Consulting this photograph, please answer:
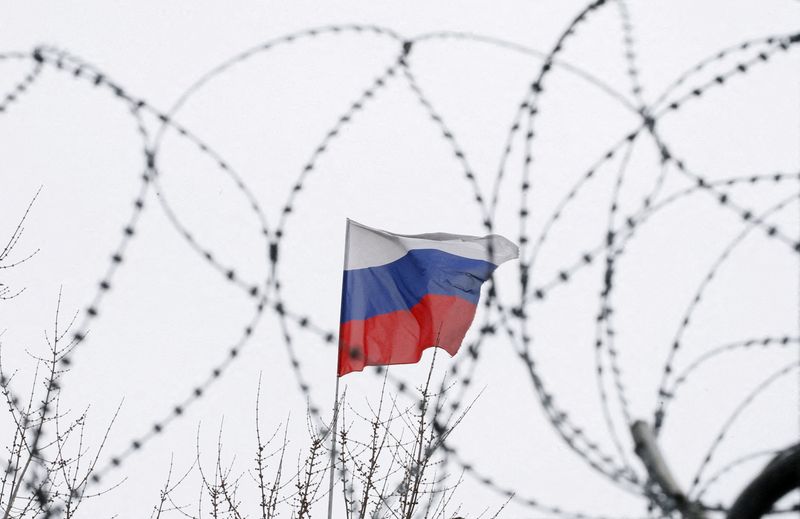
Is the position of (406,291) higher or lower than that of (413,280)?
lower

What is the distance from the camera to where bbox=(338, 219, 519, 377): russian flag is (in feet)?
31.3

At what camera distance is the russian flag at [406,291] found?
9531 mm

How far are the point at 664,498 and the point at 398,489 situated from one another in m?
6.19

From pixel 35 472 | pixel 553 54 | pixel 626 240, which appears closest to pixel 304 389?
pixel 35 472

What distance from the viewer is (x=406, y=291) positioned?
10.2 meters

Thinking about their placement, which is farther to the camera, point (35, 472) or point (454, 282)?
point (454, 282)

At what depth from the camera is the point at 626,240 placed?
4.61 metres

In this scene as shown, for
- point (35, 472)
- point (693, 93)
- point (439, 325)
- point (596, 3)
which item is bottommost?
point (35, 472)

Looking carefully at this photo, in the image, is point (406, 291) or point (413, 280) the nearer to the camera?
point (406, 291)

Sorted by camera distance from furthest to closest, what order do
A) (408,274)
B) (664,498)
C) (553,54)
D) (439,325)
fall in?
(408,274) < (439,325) < (553,54) < (664,498)

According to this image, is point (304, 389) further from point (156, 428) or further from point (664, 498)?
point (664, 498)

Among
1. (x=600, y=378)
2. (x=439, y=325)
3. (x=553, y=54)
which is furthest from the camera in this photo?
(x=439, y=325)

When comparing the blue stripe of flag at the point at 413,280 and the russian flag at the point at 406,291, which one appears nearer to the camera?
the russian flag at the point at 406,291

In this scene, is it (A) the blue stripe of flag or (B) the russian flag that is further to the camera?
(A) the blue stripe of flag
